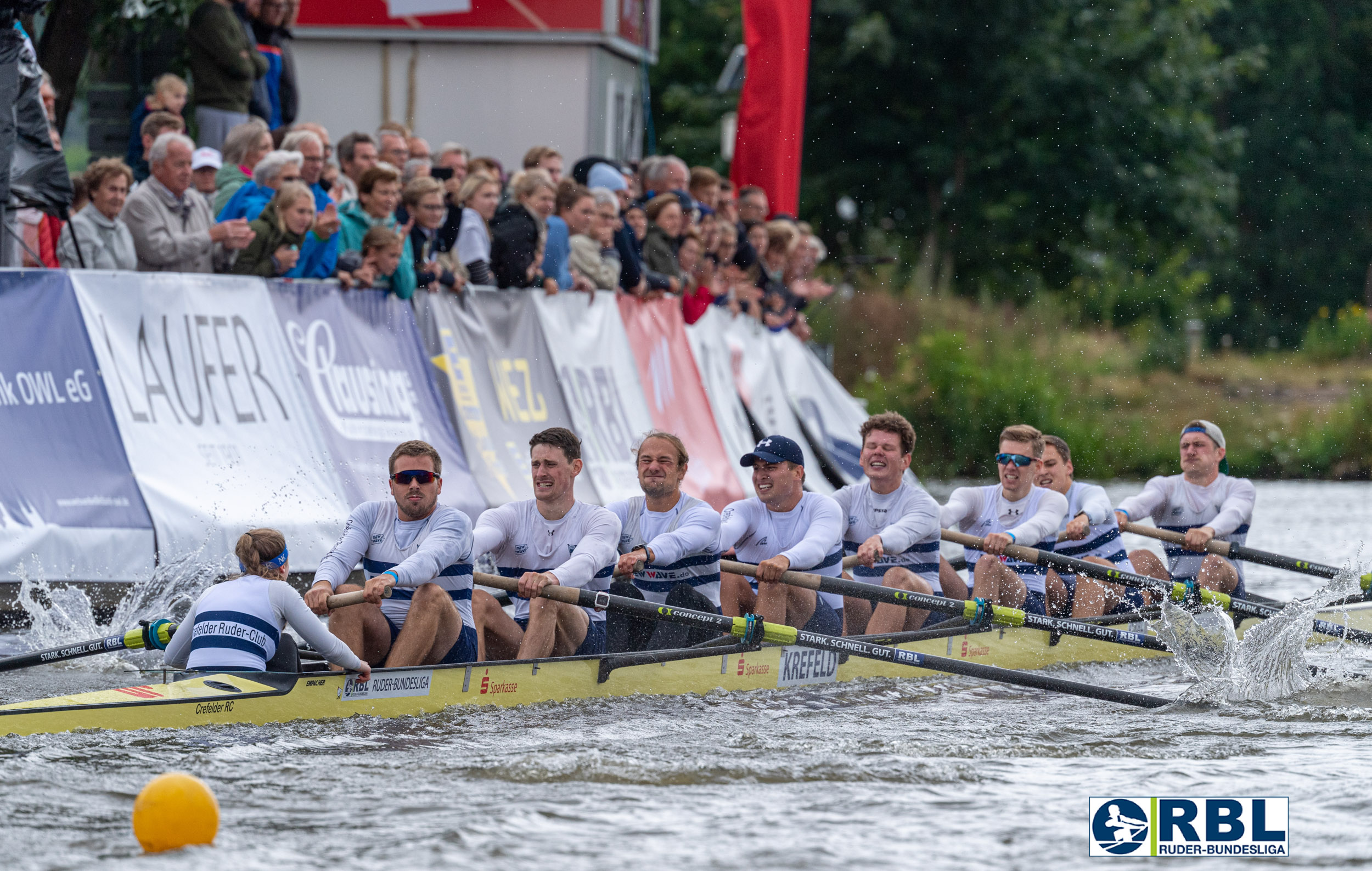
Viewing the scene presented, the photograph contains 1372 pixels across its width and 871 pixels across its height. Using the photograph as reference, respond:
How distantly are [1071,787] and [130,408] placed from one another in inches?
229

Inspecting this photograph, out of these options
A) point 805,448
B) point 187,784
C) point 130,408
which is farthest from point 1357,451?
point 187,784

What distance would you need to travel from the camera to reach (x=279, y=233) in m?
11.0

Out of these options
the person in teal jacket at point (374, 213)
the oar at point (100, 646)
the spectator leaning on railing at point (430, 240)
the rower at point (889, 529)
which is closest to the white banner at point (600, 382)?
the spectator leaning on railing at point (430, 240)

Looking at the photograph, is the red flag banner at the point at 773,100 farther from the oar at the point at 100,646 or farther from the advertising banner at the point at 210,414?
the oar at the point at 100,646

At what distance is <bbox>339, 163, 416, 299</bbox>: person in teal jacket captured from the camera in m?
11.2

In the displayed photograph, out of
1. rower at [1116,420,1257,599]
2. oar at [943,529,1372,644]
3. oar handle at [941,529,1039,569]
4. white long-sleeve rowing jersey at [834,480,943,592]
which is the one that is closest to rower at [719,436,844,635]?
white long-sleeve rowing jersey at [834,480,943,592]

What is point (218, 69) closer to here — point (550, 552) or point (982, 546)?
point (550, 552)

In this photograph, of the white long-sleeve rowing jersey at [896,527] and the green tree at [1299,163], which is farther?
the green tree at [1299,163]

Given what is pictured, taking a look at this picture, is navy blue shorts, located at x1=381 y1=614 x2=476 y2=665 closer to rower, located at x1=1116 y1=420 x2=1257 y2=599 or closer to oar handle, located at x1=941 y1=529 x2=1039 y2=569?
oar handle, located at x1=941 y1=529 x2=1039 y2=569

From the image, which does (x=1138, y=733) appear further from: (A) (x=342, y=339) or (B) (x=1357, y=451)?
(B) (x=1357, y=451)

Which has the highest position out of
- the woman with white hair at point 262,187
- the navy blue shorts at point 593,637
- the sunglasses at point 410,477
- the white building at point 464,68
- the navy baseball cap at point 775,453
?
the white building at point 464,68

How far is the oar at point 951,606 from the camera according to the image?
29.0ft

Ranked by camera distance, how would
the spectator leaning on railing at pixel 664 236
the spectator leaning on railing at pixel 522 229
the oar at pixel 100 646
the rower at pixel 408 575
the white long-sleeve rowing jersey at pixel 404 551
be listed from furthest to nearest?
1. the spectator leaning on railing at pixel 664 236
2. the spectator leaning on railing at pixel 522 229
3. the white long-sleeve rowing jersey at pixel 404 551
4. the rower at pixel 408 575
5. the oar at pixel 100 646

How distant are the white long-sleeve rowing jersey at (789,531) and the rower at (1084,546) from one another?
187 cm
